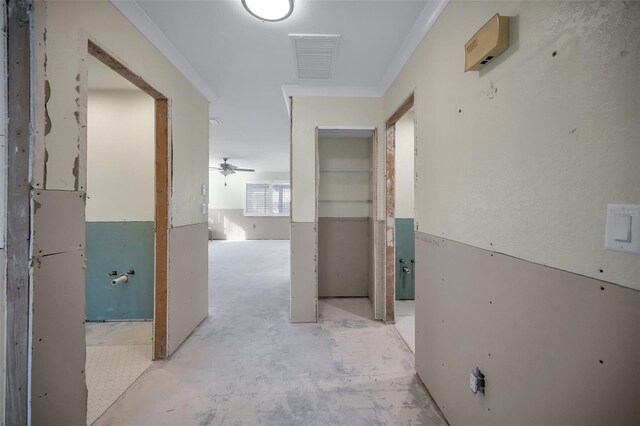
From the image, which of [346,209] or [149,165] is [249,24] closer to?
[149,165]

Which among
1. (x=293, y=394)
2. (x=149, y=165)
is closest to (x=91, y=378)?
(x=293, y=394)

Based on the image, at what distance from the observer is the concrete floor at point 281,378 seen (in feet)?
5.25

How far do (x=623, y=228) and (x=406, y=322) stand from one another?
252 cm

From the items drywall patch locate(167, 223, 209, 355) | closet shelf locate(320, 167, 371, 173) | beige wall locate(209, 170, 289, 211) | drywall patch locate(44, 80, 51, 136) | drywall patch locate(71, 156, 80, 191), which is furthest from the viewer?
beige wall locate(209, 170, 289, 211)

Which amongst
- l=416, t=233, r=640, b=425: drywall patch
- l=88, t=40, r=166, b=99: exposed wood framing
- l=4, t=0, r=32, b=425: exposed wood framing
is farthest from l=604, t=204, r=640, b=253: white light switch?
l=88, t=40, r=166, b=99: exposed wood framing

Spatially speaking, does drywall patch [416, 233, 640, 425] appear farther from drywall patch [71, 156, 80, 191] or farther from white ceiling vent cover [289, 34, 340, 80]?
drywall patch [71, 156, 80, 191]

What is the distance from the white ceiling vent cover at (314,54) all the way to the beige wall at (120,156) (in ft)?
5.85

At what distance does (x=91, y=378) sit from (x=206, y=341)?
82 centimetres

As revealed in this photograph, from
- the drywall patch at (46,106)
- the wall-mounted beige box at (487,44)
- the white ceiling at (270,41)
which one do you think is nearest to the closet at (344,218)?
the white ceiling at (270,41)

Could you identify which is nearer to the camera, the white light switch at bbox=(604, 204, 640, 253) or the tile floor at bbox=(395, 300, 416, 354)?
the white light switch at bbox=(604, 204, 640, 253)

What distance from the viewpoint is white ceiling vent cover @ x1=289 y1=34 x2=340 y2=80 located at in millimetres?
1983

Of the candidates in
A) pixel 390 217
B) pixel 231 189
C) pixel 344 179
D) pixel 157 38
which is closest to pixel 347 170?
pixel 344 179

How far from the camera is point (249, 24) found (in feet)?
6.02

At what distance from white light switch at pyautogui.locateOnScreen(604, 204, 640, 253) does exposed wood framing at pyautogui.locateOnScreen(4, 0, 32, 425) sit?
206cm
